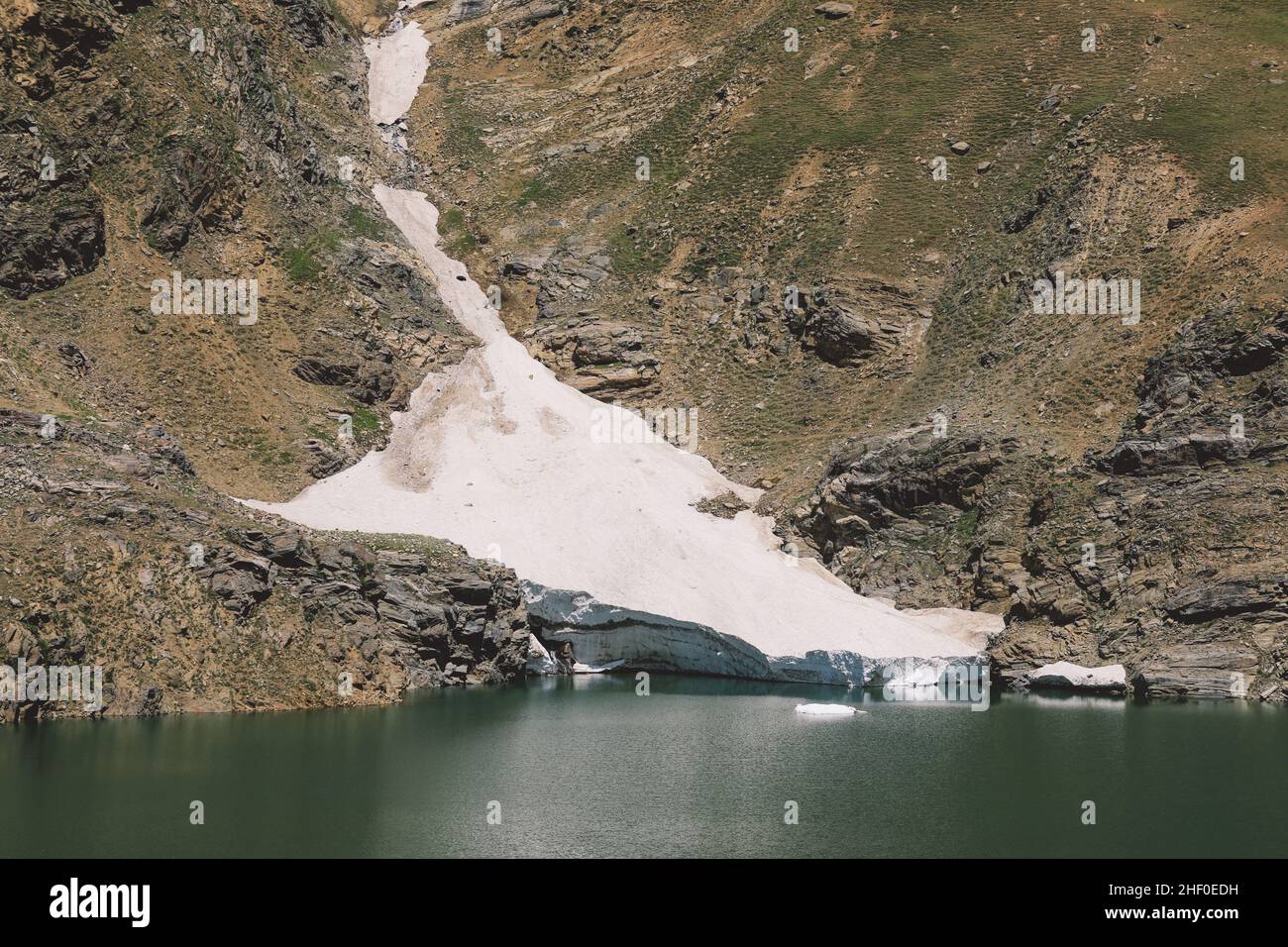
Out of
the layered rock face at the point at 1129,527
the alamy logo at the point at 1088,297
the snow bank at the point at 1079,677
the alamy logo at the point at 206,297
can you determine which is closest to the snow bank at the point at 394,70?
the alamy logo at the point at 206,297

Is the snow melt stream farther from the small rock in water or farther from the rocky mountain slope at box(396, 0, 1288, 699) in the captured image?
the small rock in water

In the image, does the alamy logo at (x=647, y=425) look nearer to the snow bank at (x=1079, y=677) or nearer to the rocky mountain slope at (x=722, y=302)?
the rocky mountain slope at (x=722, y=302)

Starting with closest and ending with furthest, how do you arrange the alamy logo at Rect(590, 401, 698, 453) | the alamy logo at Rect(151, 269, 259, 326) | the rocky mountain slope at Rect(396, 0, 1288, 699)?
the rocky mountain slope at Rect(396, 0, 1288, 699) → the alamy logo at Rect(151, 269, 259, 326) → the alamy logo at Rect(590, 401, 698, 453)

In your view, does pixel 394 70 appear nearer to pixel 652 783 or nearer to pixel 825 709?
pixel 825 709

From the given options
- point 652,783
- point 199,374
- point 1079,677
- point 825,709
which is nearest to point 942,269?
point 1079,677

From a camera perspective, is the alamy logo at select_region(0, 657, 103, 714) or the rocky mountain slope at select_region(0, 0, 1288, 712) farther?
the rocky mountain slope at select_region(0, 0, 1288, 712)

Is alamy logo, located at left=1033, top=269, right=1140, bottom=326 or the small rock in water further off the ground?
alamy logo, located at left=1033, top=269, right=1140, bottom=326

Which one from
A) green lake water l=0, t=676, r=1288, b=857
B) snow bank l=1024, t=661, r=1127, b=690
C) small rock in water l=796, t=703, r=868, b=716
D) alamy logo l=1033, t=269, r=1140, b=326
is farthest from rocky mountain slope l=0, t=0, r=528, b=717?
alamy logo l=1033, t=269, r=1140, b=326
